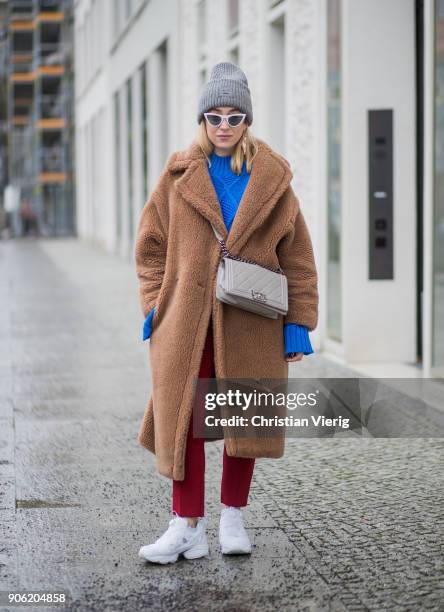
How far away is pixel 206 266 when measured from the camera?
4223 millimetres

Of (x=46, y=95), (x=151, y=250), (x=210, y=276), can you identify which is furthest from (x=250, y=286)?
(x=46, y=95)

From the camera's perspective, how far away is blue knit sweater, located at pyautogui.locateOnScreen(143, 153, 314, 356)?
13.9ft

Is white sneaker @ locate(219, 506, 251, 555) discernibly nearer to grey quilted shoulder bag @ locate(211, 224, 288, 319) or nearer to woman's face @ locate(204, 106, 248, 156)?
grey quilted shoulder bag @ locate(211, 224, 288, 319)

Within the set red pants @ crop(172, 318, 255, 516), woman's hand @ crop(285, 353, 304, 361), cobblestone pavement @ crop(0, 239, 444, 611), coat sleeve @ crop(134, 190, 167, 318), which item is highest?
coat sleeve @ crop(134, 190, 167, 318)

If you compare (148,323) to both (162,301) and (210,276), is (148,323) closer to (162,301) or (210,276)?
(162,301)

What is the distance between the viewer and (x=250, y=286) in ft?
13.5

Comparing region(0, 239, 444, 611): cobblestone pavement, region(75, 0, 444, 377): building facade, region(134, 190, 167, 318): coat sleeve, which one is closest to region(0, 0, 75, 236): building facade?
region(75, 0, 444, 377): building facade

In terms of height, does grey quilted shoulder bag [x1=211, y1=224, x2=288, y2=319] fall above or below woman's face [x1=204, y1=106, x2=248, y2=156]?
below

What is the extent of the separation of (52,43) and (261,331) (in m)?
54.1

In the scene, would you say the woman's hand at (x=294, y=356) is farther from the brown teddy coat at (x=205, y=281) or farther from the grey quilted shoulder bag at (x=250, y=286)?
the grey quilted shoulder bag at (x=250, y=286)

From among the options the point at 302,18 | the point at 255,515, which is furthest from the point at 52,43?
the point at 255,515

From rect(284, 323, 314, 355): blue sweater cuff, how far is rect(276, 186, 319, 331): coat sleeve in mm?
23

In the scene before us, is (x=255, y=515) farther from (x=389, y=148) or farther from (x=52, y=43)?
(x=52, y=43)

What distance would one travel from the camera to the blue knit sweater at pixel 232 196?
425 cm
